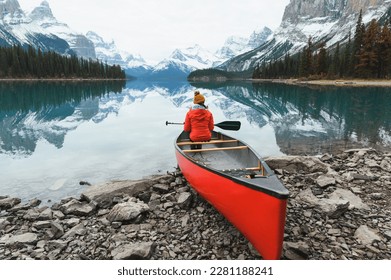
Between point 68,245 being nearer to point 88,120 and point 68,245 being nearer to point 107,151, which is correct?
point 107,151

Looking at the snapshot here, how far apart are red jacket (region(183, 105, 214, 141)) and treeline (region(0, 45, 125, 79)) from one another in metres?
113

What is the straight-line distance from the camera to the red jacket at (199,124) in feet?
35.3

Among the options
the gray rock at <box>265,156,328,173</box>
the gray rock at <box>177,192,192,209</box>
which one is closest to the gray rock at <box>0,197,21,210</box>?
the gray rock at <box>177,192,192,209</box>

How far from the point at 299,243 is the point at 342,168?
19.6ft

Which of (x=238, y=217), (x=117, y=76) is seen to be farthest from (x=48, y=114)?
(x=117, y=76)

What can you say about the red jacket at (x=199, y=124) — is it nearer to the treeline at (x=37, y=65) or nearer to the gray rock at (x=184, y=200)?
the gray rock at (x=184, y=200)

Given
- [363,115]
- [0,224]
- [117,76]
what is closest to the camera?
[0,224]

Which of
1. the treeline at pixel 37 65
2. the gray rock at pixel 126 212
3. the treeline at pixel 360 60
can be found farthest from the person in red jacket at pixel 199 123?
Answer: the treeline at pixel 37 65

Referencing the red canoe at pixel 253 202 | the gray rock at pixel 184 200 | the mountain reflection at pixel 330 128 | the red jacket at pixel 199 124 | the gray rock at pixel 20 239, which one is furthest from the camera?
the mountain reflection at pixel 330 128

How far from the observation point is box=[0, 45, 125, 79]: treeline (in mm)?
101750

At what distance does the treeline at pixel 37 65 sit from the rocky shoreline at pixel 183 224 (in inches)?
4477

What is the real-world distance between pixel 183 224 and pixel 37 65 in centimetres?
12103

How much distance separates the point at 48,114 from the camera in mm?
30391

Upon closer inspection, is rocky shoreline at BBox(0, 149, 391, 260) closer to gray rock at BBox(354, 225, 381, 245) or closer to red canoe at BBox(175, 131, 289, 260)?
gray rock at BBox(354, 225, 381, 245)
